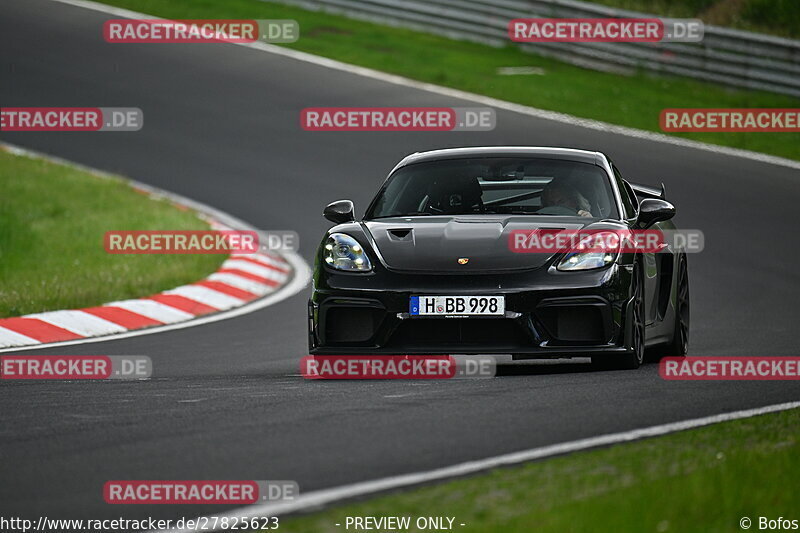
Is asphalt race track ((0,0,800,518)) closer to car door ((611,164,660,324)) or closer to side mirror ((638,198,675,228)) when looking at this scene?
car door ((611,164,660,324))

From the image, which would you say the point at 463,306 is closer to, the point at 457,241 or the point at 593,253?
the point at 457,241

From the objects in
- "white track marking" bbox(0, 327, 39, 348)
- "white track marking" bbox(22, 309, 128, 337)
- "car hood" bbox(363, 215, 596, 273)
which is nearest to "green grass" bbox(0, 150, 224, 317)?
"white track marking" bbox(22, 309, 128, 337)

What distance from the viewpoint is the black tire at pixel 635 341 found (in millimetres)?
8289

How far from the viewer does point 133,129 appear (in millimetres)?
21406

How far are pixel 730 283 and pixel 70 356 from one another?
6345mm

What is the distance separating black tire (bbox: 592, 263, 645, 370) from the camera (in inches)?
326

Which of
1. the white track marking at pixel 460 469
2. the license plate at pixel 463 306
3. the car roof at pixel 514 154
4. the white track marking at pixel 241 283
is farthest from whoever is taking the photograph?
the white track marking at pixel 241 283

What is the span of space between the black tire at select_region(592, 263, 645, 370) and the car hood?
44 centimetres

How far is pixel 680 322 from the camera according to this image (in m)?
9.68

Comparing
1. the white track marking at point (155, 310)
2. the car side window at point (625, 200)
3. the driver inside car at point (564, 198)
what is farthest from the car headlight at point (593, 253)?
the white track marking at point (155, 310)

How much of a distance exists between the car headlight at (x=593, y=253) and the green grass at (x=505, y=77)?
11.6 m

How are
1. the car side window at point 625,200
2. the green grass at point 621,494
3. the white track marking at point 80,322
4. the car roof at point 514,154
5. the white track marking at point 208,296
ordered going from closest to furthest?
the green grass at point 621,494 → the car side window at point 625,200 → the car roof at point 514,154 → the white track marking at point 80,322 → the white track marking at point 208,296

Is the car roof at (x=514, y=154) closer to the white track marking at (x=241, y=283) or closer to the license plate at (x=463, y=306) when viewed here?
the license plate at (x=463, y=306)

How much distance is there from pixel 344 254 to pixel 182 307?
15.9 ft
